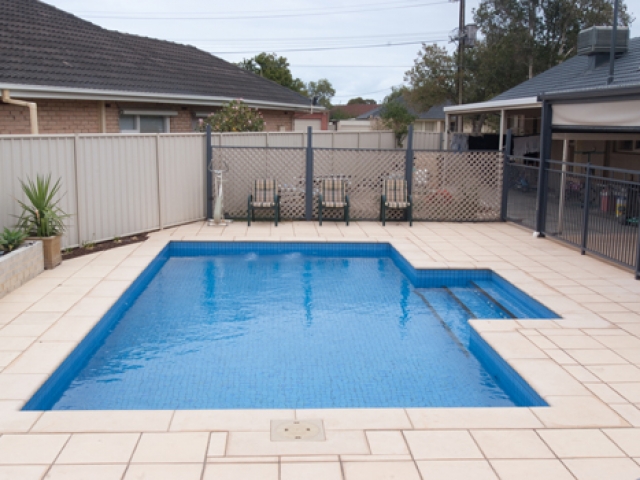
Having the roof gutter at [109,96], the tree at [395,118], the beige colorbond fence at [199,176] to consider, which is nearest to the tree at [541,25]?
the tree at [395,118]

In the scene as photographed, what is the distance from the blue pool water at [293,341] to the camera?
515 cm

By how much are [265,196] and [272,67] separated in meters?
23.5

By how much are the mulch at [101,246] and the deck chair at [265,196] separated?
231 cm

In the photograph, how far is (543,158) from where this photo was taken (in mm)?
10781

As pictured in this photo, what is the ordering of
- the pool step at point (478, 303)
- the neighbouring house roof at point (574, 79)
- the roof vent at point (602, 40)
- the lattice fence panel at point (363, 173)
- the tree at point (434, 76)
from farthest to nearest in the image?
the tree at point (434, 76), the roof vent at point (602, 40), the lattice fence panel at point (363, 173), the neighbouring house roof at point (574, 79), the pool step at point (478, 303)

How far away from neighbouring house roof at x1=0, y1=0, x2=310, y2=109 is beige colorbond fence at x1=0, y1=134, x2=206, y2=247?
66.1 inches

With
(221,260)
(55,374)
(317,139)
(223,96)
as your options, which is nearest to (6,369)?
(55,374)

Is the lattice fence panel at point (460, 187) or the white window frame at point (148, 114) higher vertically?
the white window frame at point (148, 114)

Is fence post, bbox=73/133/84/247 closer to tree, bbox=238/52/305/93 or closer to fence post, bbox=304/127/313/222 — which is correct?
fence post, bbox=304/127/313/222

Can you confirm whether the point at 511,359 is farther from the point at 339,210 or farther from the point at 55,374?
the point at 339,210

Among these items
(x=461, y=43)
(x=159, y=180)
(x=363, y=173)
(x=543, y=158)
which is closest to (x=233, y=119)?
(x=363, y=173)

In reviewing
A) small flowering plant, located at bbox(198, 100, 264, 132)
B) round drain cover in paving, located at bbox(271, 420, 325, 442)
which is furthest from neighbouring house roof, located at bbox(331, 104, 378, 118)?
round drain cover in paving, located at bbox(271, 420, 325, 442)

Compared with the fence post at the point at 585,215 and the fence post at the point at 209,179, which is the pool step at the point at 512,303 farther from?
the fence post at the point at 209,179

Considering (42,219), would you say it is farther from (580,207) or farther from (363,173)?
(580,207)
